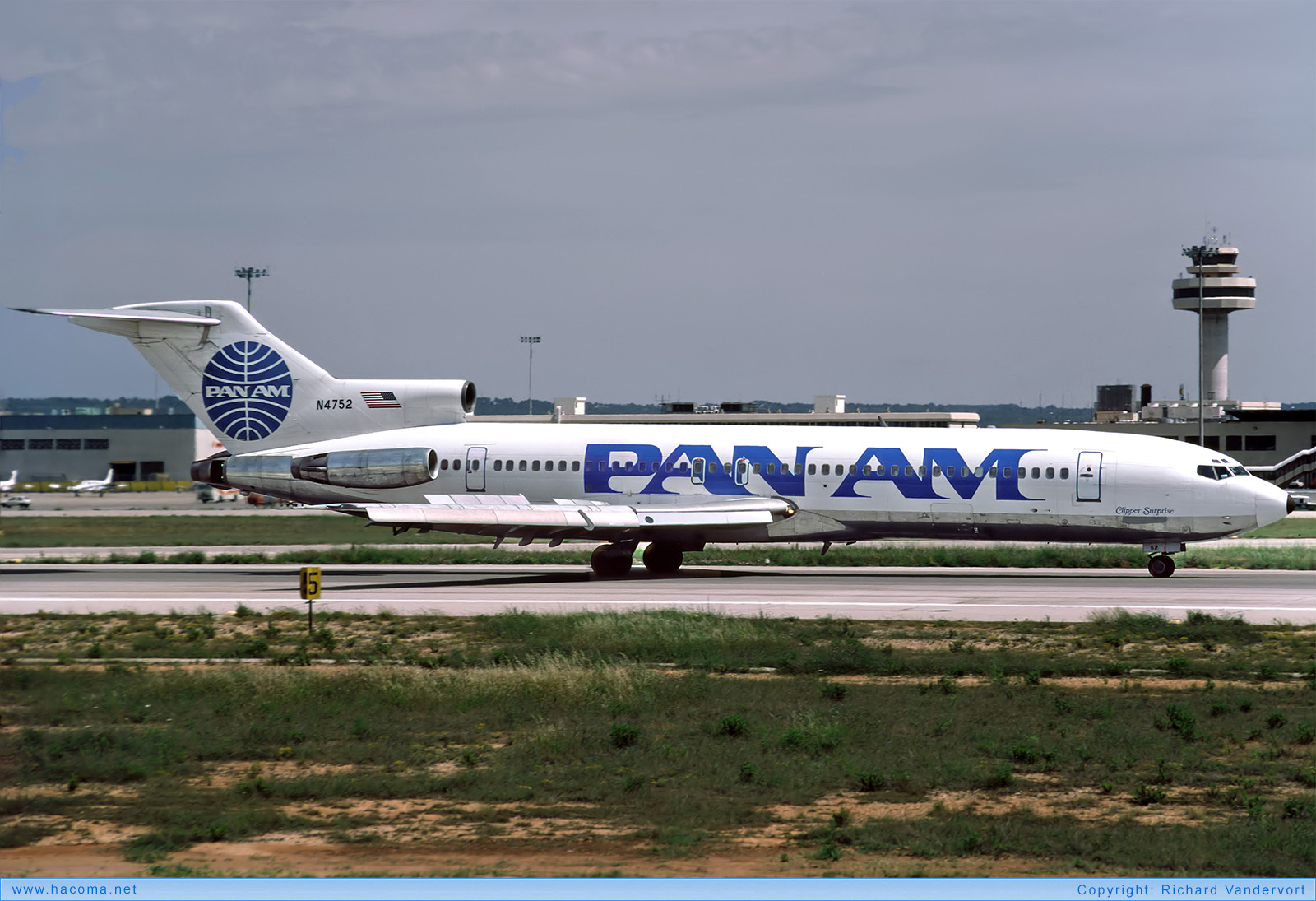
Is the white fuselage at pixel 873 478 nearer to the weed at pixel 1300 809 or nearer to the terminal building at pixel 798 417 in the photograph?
the weed at pixel 1300 809

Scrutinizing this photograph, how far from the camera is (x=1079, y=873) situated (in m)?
11.7

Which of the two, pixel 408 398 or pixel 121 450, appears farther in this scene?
pixel 121 450

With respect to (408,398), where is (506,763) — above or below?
below

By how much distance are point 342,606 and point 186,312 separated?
49.7 feet

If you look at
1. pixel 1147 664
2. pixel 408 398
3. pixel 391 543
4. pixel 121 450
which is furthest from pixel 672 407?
pixel 1147 664

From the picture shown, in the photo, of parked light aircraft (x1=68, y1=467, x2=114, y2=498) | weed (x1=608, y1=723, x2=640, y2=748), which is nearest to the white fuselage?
weed (x1=608, y1=723, x2=640, y2=748)

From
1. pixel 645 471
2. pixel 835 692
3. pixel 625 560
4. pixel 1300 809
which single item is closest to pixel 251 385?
pixel 645 471

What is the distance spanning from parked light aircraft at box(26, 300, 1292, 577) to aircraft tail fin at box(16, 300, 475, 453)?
2.1 inches

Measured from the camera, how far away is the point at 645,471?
128ft

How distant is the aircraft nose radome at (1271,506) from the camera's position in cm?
3612

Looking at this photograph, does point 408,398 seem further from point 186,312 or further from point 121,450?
point 121,450

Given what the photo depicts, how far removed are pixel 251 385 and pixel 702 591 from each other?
651 inches

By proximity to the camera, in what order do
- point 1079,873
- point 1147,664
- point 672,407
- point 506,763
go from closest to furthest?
point 1079,873
point 506,763
point 1147,664
point 672,407

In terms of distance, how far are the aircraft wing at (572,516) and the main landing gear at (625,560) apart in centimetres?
39
